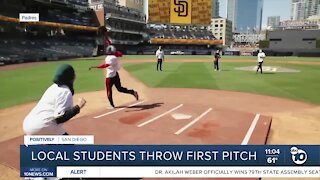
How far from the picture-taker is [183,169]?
13.5 feet

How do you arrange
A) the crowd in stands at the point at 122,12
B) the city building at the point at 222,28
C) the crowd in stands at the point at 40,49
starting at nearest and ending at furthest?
the crowd in stands at the point at 40,49
the crowd in stands at the point at 122,12
the city building at the point at 222,28

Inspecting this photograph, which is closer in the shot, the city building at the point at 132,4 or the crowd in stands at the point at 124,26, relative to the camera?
the crowd in stands at the point at 124,26

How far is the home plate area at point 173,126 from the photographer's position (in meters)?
6.67

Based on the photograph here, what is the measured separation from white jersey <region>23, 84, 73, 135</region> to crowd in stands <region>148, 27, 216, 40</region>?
78.6 meters

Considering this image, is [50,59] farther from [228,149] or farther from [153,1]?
[228,149]

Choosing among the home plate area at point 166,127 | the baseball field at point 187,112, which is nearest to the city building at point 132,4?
the baseball field at point 187,112

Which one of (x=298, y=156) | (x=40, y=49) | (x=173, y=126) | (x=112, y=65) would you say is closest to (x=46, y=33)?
(x=40, y=49)

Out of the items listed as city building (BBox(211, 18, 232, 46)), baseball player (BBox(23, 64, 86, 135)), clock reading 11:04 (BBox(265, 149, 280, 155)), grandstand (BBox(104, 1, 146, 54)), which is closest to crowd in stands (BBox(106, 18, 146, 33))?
grandstand (BBox(104, 1, 146, 54))

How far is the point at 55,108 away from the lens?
12.3 ft

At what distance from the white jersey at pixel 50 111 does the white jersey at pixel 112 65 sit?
5.70 metres

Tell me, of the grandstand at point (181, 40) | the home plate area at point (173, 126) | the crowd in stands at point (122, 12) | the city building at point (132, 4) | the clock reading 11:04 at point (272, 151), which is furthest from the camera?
the city building at point (132, 4)

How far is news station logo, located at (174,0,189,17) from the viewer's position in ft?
210

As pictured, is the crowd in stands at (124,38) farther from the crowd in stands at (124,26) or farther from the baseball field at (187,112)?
the baseball field at (187,112)

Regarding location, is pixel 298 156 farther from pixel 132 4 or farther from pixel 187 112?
pixel 132 4
